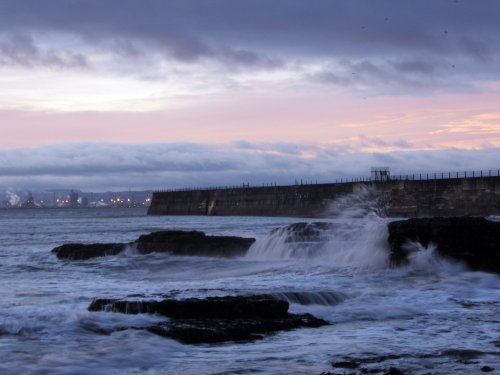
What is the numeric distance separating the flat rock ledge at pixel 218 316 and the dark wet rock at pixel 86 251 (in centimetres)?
1662

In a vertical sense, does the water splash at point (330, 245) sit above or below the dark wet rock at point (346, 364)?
above

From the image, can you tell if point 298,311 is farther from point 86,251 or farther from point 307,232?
point 86,251

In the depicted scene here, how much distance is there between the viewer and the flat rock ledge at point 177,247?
2889 centimetres

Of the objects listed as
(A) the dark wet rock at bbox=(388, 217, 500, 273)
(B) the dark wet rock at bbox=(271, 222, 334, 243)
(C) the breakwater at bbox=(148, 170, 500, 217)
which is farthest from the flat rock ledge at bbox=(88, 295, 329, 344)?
(C) the breakwater at bbox=(148, 170, 500, 217)

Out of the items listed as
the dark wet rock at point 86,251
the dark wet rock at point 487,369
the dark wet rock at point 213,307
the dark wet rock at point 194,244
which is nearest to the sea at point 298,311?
the dark wet rock at point 487,369

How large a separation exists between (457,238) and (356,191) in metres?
62.0

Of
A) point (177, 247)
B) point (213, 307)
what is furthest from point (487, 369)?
point (177, 247)

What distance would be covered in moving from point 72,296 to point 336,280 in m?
7.10

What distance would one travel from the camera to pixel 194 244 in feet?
97.0

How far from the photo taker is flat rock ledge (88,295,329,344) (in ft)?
37.8

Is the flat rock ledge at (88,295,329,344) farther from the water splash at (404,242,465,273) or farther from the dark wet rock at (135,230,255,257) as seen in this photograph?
the dark wet rock at (135,230,255,257)

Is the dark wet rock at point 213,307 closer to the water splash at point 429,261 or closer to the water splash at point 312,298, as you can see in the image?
the water splash at point 312,298

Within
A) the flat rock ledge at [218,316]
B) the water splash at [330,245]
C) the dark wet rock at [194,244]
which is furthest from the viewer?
the dark wet rock at [194,244]

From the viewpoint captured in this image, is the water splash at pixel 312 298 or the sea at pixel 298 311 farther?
the water splash at pixel 312 298
